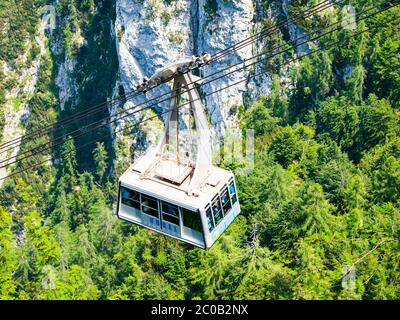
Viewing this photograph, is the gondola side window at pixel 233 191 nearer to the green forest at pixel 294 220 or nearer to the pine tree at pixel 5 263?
the green forest at pixel 294 220

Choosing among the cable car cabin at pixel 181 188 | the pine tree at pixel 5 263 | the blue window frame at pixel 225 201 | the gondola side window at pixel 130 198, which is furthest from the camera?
the pine tree at pixel 5 263

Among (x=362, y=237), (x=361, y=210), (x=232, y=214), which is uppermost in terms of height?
(x=361, y=210)

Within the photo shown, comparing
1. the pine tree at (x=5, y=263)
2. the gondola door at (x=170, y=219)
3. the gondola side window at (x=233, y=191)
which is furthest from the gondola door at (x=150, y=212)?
the pine tree at (x=5, y=263)

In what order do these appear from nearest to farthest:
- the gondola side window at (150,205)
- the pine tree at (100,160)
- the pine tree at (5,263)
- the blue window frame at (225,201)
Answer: the gondola side window at (150,205)
the blue window frame at (225,201)
the pine tree at (5,263)
the pine tree at (100,160)

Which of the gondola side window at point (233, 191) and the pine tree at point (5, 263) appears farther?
the pine tree at point (5, 263)

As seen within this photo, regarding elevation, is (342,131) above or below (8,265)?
above

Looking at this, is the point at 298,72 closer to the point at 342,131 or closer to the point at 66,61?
the point at 342,131

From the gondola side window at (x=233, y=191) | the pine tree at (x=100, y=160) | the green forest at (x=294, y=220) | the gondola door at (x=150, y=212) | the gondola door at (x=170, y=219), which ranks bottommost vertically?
the gondola door at (x=170, y=219)

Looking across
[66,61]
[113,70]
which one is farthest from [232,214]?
[66,61]
